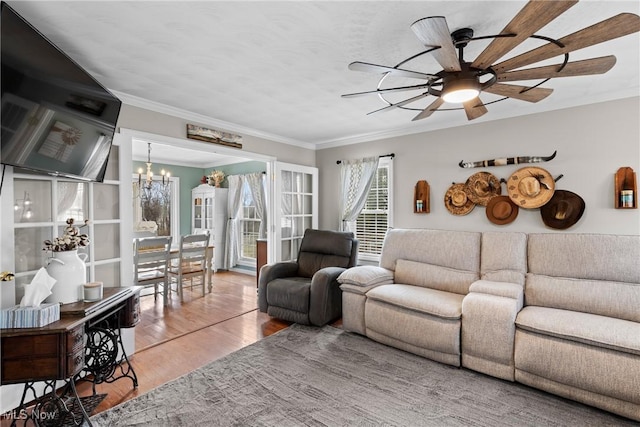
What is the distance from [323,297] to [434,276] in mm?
1227

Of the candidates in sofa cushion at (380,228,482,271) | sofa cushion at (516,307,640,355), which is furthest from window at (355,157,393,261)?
sofa cushion at (516,307,640,355)

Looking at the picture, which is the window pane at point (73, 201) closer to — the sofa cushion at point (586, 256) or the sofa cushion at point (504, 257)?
the sofa cushion at point (504, 257)

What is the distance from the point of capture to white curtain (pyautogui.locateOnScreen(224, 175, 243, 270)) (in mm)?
6426

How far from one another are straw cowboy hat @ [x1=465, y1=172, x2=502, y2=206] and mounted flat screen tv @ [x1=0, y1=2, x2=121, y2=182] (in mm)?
3709

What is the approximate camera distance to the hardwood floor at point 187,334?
240 cm

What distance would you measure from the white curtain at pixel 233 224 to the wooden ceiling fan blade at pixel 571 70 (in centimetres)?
544

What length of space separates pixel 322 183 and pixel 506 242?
286cm

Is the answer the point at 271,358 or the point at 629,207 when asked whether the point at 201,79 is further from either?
the point at 629,207

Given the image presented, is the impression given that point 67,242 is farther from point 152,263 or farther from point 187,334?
point 152,263

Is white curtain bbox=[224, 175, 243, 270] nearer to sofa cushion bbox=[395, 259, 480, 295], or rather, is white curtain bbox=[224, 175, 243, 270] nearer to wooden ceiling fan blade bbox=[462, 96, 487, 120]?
sofa cushion bbox=[395, 259, 480, 295]

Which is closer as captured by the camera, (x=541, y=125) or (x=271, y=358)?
(x=271, y=358)

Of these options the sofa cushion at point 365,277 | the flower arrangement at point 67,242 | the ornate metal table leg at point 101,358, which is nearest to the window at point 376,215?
the sofa cushion at point 365,277

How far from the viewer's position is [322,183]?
5086mm

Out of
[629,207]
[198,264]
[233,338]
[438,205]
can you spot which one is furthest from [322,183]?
[629,207]
